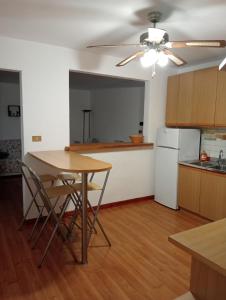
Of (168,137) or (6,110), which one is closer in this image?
(168,137)

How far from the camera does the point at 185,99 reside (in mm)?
3627

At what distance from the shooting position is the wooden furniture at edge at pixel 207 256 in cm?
96

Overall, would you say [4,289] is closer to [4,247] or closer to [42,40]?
[4,247]

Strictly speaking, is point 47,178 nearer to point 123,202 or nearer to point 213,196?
point 123,202

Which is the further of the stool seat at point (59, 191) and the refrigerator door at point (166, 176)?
the refrigerator door at point (166, 176)

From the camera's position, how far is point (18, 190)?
4.57 m

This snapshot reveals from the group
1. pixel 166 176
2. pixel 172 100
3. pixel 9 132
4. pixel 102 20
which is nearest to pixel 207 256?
pixel 102 20

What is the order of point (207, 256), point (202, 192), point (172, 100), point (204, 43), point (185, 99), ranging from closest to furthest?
point (207, 256)
point (204, 43)
point (202, 192)
point (185, 99)
point (172, 100)

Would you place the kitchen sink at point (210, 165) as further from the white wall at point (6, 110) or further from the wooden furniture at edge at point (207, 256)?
the white wall at point (6, 110)

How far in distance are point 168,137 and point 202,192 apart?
960 mm

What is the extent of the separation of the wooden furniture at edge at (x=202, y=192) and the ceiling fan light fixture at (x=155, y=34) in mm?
1968

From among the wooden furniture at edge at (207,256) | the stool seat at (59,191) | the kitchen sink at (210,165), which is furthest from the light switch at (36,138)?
the wooden furniture at edge at (207,256)

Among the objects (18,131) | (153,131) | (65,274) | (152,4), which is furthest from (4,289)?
(18,131)

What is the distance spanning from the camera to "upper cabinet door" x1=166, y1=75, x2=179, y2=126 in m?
3.80
